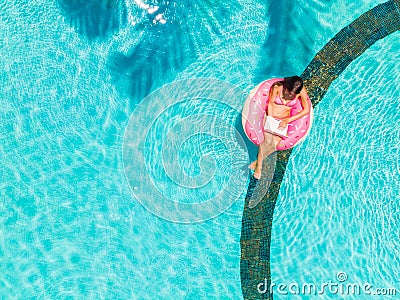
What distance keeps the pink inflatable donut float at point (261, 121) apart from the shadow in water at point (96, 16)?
2.32 metres

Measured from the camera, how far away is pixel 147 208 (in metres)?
5.95

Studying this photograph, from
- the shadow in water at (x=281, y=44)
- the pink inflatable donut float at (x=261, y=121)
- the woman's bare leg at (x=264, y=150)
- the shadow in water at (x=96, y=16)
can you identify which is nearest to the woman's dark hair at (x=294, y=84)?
the pink inflatable donut float at (x=261, y=121)

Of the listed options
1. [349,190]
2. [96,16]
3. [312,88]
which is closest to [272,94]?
[312,88]

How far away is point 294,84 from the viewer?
200 inches

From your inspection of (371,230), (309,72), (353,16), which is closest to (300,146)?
(309,72)

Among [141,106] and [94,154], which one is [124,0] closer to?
[141,106]

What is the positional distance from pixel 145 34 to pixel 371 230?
13.9 feet

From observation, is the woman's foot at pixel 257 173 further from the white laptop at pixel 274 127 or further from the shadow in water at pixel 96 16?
the shadow in water at pixel 96 16

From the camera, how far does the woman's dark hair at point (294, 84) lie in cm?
507

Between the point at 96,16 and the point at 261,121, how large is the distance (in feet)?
9.52

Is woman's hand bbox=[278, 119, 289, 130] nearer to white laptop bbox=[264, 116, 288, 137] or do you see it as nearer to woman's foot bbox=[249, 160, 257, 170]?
white laptop bbox=[264, 116, 288, 137]

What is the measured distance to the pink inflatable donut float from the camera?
5.45m

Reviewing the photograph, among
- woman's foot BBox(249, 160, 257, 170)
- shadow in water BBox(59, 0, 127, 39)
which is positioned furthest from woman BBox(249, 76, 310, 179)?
shadow in water BBox(59, 0, 127, 39)

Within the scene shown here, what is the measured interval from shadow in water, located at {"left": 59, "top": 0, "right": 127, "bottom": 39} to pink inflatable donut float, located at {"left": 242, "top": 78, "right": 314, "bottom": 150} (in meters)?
2.32
